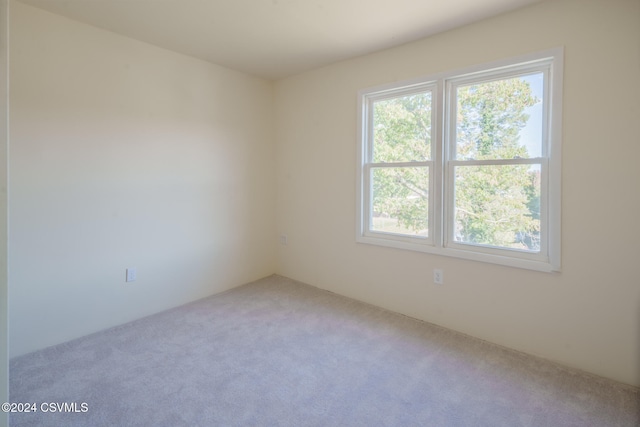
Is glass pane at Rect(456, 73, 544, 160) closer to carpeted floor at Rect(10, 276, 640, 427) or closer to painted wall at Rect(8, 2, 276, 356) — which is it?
carpeted floor at Rect(10, 276, 640, 427)

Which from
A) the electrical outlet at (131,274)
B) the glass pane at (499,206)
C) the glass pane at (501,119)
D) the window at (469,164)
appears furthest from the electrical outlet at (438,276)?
the electrical outlet at (131,274)

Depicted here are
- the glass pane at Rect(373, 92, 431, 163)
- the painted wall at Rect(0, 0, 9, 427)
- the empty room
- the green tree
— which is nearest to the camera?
the painted wall at Rect(0, 0, 9, 427)

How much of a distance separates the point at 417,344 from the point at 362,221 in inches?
50.3

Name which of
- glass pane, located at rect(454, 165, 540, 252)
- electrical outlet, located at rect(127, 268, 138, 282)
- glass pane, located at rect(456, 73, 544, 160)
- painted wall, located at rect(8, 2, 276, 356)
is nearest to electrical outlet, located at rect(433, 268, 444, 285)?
glass pane, located at rect(454, 165, 540, 252)

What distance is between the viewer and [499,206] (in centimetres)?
247

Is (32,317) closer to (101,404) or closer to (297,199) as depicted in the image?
(101,404)

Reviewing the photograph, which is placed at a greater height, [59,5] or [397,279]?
[59,5]

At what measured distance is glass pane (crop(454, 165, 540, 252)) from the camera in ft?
7.63

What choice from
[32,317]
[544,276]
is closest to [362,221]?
[544,276]

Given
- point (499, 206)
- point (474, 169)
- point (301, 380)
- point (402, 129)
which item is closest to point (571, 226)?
point (499, 206)

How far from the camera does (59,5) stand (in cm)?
224

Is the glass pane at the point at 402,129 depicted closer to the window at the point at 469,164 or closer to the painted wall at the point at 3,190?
the window at the point at 469,164

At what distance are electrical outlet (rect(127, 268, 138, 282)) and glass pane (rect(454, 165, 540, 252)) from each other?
285cm

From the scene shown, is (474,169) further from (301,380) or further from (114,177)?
(114,177)
